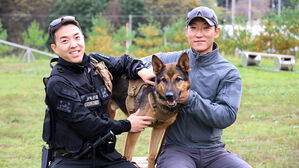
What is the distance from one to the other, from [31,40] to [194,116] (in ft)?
76.1

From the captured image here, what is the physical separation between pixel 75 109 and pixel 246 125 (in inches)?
230

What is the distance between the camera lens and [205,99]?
345cm

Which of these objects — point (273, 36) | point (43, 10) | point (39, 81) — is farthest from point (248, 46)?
point (43, 10)

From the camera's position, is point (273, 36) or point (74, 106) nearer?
point (74, 106)

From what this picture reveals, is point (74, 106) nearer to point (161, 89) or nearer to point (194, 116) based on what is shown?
point (161, 89)

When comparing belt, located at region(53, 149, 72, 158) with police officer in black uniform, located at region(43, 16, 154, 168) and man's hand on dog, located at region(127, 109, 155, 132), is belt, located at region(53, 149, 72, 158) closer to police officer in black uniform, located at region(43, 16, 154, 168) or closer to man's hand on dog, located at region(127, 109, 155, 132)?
police officer in black uniform, located at region(43, 16, 154, 168)

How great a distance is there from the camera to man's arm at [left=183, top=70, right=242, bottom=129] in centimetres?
331

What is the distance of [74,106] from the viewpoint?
3.01 meters

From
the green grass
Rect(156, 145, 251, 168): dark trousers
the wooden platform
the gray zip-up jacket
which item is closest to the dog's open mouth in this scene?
the gray zip-up jacket

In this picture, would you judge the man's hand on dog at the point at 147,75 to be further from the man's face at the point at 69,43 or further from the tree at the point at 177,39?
the tree at the point at 177,39

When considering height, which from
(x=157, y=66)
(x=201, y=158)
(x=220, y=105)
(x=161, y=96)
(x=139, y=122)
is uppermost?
(x=157, y=66)

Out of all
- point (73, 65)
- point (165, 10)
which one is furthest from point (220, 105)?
point (165, 10)

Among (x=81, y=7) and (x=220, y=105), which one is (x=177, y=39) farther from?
(x=81, y=7)

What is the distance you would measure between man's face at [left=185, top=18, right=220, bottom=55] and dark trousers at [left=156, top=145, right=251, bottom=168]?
1136mm
